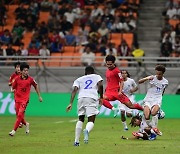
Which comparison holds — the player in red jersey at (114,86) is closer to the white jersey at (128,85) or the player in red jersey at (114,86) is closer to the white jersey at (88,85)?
the white jersey at (128,85)

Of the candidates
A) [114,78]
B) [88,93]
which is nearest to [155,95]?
[88,93]

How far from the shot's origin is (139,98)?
34594 millimetres

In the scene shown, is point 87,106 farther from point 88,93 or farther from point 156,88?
point 156,88

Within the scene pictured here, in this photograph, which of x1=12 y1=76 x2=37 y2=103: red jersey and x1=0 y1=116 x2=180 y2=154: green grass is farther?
x1=12 y1=76 x2=37 y2=103: red jersey

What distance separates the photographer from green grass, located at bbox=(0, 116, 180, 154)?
1784cm

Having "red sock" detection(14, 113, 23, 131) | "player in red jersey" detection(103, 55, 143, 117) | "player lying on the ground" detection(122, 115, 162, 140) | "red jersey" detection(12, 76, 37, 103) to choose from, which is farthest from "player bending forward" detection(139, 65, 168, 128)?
"red jersey" detection(12, 76, 37, 103)

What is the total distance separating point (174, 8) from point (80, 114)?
78.4 ft

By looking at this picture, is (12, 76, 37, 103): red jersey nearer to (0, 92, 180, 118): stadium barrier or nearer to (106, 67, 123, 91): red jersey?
(106, 67, 123, 91): red jersey

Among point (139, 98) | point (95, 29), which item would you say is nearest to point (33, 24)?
point (95, 29)

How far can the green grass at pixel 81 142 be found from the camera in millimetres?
17844

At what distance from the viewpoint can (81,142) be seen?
20000mm

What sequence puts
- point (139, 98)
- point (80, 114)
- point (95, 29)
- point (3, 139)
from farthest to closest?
point (95, 29) < point (139, 98) < point (3, 139) < point (80, 114)

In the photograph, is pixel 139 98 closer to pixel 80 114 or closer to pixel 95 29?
pixel 95 29

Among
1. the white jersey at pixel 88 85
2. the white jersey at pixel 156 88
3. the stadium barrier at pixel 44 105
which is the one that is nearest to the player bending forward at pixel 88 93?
the white jersey at pixel 88 85
